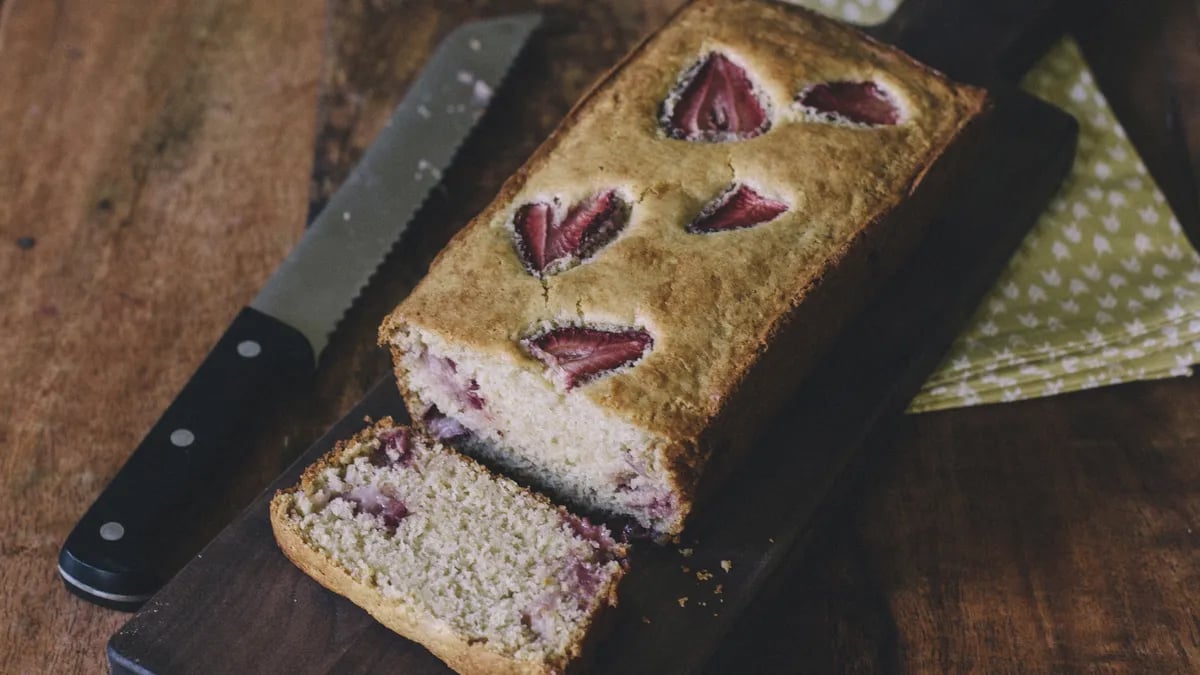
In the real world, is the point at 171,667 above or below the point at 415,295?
below

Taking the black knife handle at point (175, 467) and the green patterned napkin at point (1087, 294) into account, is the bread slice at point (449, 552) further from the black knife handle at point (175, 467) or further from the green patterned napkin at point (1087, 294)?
the green patterned napkin at point (1087, 294)

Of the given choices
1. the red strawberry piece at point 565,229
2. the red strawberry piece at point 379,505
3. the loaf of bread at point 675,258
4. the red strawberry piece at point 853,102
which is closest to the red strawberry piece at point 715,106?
the loaf of bread at point 675,258

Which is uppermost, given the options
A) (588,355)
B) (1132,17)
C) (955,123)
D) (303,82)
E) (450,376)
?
(1132,17)

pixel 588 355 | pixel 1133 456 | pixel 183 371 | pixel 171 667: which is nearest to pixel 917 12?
pixel 1133 456

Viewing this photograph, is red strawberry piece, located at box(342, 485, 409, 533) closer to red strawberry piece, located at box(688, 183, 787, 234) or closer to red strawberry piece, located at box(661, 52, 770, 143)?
red strawberry piece, located at box(688, 183, 787, 234)

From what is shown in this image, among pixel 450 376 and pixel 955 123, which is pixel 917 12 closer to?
pixel 955 123

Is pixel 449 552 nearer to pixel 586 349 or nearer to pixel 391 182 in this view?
pixel 586 349
